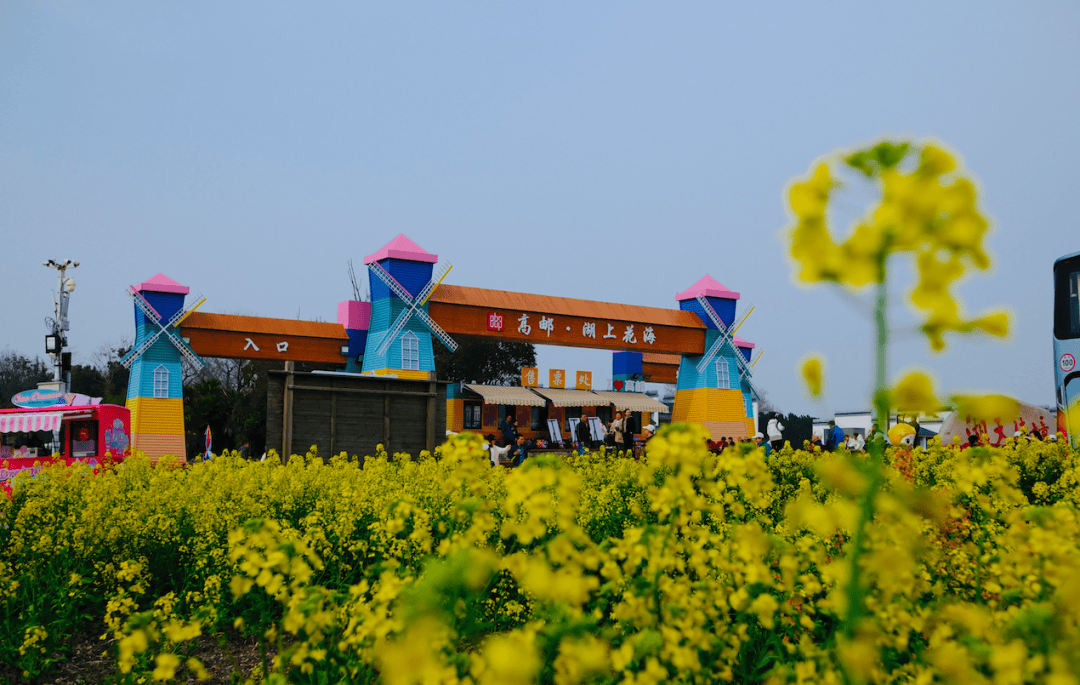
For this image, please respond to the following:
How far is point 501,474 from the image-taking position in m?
7.54

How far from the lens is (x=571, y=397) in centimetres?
3114

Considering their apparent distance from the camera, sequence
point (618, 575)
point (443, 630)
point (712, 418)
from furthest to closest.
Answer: point (712, 418) < point (618, 575) < point (443, 630)

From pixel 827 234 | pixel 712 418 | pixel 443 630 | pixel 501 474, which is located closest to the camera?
pixel 827 234

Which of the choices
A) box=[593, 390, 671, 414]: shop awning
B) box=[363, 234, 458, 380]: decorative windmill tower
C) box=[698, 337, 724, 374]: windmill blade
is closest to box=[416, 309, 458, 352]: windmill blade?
box=[363, 234, 458, 380]: decorative windmill tower

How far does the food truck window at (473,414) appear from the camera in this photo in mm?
29500

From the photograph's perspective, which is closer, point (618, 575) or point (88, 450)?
point (618, 575)

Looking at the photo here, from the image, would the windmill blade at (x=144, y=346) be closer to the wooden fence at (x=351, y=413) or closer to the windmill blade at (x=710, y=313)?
the wooden fence at (x=351, y=413)

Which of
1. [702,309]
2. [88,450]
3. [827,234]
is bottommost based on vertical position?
[88,450]

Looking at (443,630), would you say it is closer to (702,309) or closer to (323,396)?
(323,396)

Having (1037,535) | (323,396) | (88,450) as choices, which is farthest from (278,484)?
(88,450)

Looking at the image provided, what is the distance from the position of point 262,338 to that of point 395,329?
4.56m

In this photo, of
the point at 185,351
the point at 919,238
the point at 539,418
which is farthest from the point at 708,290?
the point at 919,238

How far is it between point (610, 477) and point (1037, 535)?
590 cm

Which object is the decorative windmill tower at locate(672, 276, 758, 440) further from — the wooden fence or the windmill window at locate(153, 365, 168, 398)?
the windmill window at locate(153, 365, 168, 398)
